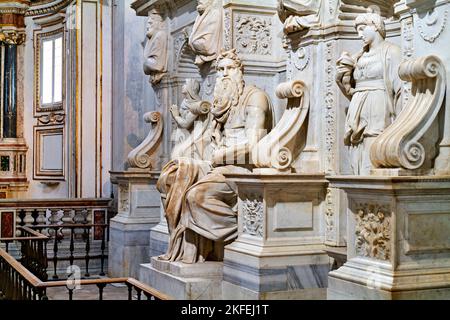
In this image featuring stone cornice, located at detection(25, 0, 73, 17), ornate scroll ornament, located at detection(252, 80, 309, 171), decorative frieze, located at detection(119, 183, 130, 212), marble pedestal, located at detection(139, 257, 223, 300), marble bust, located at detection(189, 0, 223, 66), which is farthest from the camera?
stone cornice, located at detection(25, 0, 73, 17)

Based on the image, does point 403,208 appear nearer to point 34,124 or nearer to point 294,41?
point 294,41

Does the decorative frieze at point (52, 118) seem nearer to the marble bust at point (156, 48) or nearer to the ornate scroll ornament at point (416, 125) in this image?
the marble bust at point (156, 48)

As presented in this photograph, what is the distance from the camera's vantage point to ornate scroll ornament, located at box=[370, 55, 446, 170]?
5.04 metres

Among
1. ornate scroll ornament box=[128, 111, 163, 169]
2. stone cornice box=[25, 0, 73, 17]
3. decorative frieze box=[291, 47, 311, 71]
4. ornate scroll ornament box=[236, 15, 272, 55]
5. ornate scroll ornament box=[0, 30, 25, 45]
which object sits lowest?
ornate scroll ornament box=[128, 111, 163, 169]

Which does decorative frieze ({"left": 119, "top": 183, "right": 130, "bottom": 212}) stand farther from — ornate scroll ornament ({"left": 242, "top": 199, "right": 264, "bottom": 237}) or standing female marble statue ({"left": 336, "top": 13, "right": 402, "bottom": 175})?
standing female marble statue ({"left": 336, "top": 13, "right": 402, "bottom": 175})

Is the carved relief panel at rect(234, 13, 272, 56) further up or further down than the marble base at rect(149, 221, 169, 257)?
further up

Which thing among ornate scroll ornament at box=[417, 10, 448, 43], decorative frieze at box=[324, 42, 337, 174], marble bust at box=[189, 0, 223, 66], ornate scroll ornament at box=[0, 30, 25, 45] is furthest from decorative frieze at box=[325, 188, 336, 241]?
ornate scroll ornament at box=[0, 30, 25, 45]

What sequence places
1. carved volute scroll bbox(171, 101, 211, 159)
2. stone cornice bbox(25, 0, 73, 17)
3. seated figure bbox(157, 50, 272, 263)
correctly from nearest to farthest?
seated figure bbox(157, 50, 272, 263)
carved volute scroll bbox(171, 101, 211, 159)
stone cornice bbox(25, 0, 73, 17)

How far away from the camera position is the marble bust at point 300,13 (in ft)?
22.3

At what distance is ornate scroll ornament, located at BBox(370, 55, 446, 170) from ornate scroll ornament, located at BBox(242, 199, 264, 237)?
1497mm

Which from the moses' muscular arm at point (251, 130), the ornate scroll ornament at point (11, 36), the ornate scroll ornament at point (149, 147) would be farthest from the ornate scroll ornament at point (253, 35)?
the ornate scroll ornament at point (11, 36)

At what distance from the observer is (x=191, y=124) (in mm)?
9023

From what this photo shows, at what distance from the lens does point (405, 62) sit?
5.25 m
